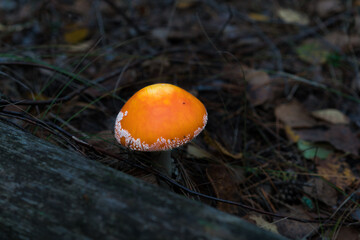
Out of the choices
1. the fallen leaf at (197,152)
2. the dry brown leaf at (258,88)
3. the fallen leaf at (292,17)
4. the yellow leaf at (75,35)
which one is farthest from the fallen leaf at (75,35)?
the fallen leaf at (292,17)

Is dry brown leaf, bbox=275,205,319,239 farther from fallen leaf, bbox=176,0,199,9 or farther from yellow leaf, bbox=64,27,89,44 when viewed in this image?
fallen leaf, bbox=176,0,199,9

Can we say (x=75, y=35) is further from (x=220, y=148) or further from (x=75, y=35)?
(x=220, y=148)

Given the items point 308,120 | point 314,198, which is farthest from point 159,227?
point 308,120

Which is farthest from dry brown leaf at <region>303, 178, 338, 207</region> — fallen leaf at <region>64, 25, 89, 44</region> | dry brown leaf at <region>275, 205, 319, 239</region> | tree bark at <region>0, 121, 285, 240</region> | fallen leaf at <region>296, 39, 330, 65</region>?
fallen leaf at <region>64, 25, 89, 44</region>

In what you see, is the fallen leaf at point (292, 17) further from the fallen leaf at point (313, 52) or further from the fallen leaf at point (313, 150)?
the fallen leaf at point (313, 150)

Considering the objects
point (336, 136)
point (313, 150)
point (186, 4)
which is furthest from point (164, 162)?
point (186, 4)

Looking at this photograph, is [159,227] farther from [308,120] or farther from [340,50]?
[340,50]
